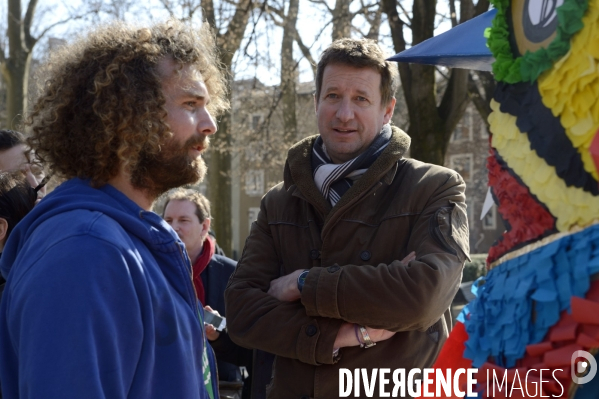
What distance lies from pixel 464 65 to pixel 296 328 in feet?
4.06

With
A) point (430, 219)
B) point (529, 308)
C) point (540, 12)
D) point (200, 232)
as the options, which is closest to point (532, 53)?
point (540, 12)

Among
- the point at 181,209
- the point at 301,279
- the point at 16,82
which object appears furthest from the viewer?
the point at 16,82

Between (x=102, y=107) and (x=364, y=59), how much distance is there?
1.39m

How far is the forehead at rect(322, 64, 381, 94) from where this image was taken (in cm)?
292

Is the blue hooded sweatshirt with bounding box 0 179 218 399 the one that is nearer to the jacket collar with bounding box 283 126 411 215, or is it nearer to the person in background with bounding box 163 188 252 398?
the jacket collar with bounding box 283 126 411 215

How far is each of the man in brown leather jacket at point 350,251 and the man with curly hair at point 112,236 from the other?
56 cm

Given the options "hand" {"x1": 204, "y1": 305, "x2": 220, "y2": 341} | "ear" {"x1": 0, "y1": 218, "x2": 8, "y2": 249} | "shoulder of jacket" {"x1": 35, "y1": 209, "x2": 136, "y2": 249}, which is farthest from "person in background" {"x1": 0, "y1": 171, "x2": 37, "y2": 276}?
"shoulder of jacket" {"x1": 35, "y1": 209, "x2": 136, "y2": 249}

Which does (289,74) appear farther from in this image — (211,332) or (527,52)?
Answer: (527,52)

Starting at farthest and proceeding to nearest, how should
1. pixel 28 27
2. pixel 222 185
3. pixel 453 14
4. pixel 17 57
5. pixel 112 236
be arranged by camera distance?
pixel 28 27 → pixel 17 57 → pixel 222 185 → pixel 453 14 → pixel 112 236

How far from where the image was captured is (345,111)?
288 centimetres

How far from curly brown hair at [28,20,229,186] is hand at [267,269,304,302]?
3.05ft

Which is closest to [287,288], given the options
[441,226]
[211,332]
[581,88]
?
[441,226]

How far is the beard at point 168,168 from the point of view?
1919mm

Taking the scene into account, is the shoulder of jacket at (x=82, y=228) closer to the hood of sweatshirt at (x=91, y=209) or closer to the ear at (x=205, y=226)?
the hood of sweatshirt at (x=91, y=209)
